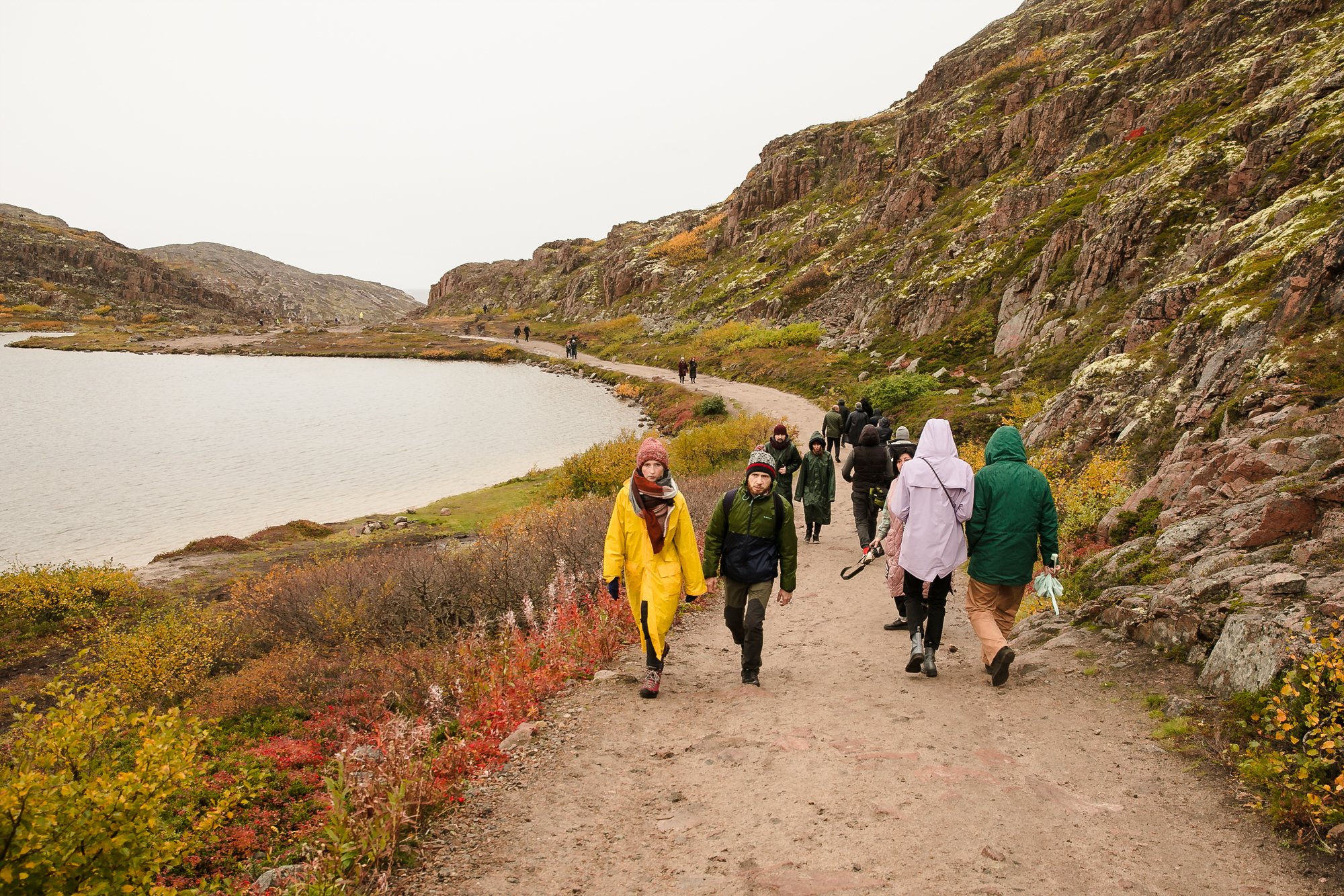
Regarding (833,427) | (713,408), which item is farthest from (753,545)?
(713,408)

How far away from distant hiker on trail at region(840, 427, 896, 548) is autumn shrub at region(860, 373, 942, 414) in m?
13.8

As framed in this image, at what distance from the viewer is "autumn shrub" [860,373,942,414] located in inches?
894

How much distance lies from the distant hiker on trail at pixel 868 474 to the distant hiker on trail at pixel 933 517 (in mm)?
3025

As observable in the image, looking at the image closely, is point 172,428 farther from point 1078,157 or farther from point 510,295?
point 510,295

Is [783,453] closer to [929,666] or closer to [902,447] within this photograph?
[902,447]

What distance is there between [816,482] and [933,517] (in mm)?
4829

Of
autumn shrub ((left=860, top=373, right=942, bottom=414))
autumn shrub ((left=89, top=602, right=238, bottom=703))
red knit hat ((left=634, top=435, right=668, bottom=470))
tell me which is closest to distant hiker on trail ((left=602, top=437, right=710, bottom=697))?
red knit hat ((left=634, top=435, right=668, bottom=470))

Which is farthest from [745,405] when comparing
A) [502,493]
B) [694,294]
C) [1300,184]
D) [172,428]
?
[694,294]

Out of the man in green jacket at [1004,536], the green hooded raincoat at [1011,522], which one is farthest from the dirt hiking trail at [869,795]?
the green hooded raincoat at [1011,522]

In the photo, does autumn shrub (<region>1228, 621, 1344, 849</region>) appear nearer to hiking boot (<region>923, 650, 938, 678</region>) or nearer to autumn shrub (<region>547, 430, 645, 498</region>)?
hiking boot (<region>923, 650, 938, 678</region>)

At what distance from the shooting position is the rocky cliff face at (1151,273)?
5.53 meters

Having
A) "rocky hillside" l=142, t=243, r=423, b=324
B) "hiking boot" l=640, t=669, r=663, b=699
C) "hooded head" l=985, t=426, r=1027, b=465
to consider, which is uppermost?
"rocky hillside" l=142, t=243, r=423, b=324

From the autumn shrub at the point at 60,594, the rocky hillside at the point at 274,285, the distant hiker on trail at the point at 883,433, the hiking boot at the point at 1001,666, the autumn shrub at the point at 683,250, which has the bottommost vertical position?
the autumn shrub at the point at 60,594

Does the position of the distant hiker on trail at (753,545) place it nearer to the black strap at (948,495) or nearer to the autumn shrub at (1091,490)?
the black strap at (948,495)
